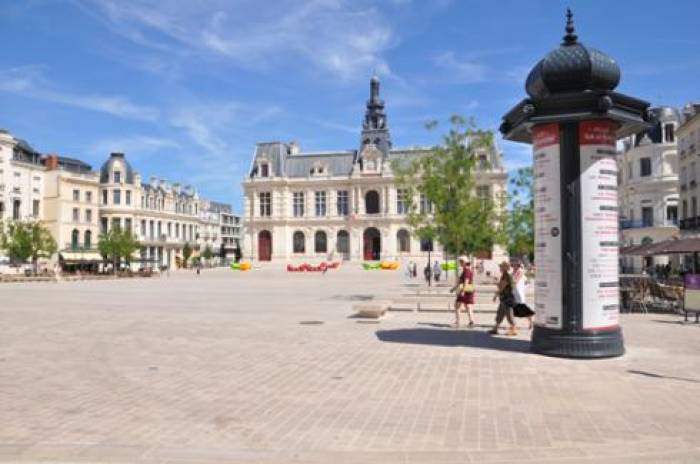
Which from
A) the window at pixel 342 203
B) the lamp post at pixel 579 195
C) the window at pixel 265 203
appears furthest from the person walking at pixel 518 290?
the window at pixel 265 203

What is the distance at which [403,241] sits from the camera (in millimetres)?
79438

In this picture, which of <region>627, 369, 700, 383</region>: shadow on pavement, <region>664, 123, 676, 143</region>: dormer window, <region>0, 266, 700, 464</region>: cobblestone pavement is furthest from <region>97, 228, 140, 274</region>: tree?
<region>627, 369, 700, 383</region>: shadow on pavement

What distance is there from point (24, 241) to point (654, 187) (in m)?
54.0

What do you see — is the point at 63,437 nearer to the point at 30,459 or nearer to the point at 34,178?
the point at 30,459

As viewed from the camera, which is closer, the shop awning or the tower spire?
the tower spire

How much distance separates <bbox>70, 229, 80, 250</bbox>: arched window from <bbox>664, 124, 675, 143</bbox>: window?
6225 centimetres

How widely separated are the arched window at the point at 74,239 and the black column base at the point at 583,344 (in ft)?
238

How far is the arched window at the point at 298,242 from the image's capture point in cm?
8344

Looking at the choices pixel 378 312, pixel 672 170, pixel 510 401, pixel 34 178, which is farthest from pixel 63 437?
pixel 34 178

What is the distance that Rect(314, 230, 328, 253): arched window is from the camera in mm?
82625

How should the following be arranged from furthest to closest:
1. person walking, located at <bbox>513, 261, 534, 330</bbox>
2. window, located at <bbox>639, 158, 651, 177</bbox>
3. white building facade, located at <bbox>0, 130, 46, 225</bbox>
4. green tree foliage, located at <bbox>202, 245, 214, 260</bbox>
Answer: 1. green tree foliage, located at <bbox>202, 245, 214, 260</bbox>
2. white building facade, located at <bbox>0, 130, 46, 225</bbox>
3. window, located at <bbox>639, 158, 651, 177</bbox>
4. person walking, located at <bbox>513, 261, 534, 330</bbox>

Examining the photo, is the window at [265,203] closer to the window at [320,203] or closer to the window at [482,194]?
the window at [320,203]

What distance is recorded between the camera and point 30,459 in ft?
17.3

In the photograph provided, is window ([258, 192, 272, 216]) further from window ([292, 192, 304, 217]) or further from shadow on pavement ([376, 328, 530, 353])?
shadow on pavement ([376, 328, 530, 353])
